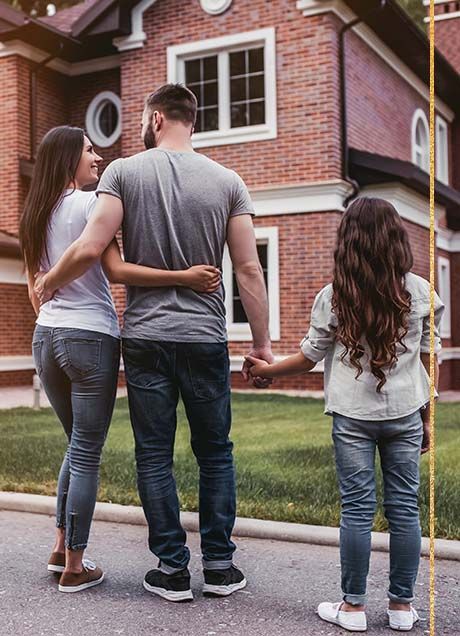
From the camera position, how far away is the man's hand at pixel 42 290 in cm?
334

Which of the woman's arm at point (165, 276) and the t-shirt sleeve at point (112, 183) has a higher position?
the t-shirt sleeve at point (112, 183)

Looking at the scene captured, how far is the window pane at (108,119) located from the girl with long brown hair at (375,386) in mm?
13315

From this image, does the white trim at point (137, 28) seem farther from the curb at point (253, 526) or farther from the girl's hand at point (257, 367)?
the girl's hand at point (257, 367)

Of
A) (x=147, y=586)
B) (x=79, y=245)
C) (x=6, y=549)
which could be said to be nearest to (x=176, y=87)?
(x=79, y=245)

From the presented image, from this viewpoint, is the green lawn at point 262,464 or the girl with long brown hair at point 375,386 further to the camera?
the green lawn at point 262,464

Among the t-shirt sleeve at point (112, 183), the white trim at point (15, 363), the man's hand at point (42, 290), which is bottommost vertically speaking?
the white trim at point (15, 363)

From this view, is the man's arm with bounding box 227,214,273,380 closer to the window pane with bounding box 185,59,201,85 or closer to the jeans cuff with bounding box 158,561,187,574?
the jeans cuff with bounding box 158,561,187,574

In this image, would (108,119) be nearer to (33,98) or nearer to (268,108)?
(33,98)

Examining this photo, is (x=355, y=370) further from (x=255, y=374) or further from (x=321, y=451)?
(x=321, y=451)

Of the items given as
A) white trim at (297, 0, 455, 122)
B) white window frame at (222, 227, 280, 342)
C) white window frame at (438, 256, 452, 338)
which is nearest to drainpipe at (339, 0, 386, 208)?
white trim at (297, 0, 455, 122)

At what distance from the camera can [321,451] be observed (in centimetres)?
671

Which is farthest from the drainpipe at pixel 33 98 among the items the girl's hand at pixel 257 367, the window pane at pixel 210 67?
the girl's hand at pixel 257 367

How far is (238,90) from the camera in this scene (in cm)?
1349

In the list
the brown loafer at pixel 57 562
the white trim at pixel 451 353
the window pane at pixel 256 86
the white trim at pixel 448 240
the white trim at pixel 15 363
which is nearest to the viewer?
the brown loafer at pixel 57 562
